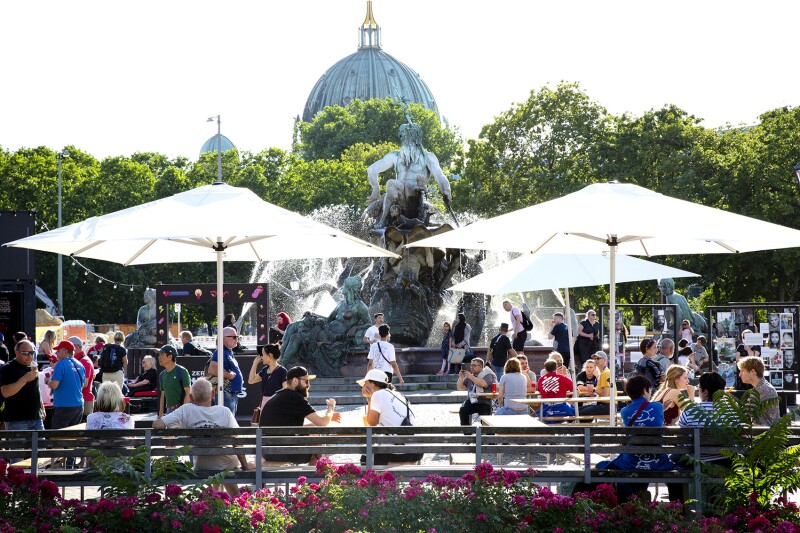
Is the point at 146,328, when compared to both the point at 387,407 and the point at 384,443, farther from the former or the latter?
the point at 384,443

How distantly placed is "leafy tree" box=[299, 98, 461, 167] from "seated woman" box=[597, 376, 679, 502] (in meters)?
86.6

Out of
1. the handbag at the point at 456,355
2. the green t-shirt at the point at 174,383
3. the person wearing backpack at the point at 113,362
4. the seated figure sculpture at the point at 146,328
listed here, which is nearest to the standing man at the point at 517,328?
the handbag at the point at 456,355

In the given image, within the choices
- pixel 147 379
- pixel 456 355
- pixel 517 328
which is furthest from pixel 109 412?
pixel 456 355

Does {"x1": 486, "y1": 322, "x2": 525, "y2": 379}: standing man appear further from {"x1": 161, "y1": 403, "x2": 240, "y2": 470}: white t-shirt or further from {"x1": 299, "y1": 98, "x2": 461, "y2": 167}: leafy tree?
{"x1": 299, "y1": 98, "x2": 461, "y2": 167}: leafy tree

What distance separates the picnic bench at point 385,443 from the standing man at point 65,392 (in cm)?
428

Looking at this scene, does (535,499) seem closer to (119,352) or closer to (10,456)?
(10,456)

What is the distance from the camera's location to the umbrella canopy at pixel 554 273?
15.4 meters

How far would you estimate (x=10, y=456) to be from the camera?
9.28 metres

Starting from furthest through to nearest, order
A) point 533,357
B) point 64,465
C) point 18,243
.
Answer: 1. point 533,357
2. point 64,465
3. point 18,243

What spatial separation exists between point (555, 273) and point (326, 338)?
9.49 metres

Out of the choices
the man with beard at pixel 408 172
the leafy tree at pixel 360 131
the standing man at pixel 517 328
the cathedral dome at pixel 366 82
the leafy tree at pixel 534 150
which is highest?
the cathedral dome at pixel 366 82

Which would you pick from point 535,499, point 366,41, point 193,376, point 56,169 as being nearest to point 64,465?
point 193,376

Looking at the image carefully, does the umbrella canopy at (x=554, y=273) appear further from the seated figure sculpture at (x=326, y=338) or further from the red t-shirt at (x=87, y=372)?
the seated figure sculpture at (x=326, y=338)

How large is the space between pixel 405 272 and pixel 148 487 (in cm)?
1995
